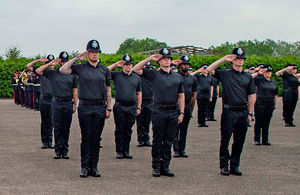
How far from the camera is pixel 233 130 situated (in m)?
8.38

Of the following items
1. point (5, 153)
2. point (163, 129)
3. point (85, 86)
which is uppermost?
point (85, 86)

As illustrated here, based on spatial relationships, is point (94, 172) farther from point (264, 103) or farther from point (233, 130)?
point (264, 103)

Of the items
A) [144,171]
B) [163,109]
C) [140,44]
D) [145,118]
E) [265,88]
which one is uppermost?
[140,44]

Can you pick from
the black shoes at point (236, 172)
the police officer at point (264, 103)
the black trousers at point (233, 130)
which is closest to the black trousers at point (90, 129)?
the black trousers at point (233, 130)

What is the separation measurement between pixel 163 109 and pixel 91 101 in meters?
1.25

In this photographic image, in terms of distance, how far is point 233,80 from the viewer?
8281mm

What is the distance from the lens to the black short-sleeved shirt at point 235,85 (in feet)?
27.1

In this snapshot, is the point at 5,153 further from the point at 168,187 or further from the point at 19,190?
the point at 168,187

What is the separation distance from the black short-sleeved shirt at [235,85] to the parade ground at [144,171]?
133 centimetres

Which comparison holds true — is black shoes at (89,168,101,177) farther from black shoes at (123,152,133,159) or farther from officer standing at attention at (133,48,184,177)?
black shoes at (123,152,133,159)

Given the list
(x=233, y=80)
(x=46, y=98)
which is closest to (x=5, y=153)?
(x=46, y=98)

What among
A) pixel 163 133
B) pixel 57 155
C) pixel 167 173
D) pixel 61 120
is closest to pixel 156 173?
pixel 167 173

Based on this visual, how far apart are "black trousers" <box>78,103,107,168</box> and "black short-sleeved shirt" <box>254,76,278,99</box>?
222 inches

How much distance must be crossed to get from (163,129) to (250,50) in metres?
99.2
